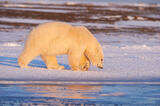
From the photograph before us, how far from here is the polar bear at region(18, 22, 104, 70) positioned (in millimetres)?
9461

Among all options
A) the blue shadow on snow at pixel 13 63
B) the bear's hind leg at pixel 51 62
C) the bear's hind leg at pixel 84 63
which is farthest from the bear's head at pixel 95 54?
the blue shadow on snow at pixel 13 63

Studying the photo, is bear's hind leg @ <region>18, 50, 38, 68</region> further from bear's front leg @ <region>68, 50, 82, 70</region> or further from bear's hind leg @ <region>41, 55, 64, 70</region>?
bear's front leg @ <region>68, 50, 82, 70</region>

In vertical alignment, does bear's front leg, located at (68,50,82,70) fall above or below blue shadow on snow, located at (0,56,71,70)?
below

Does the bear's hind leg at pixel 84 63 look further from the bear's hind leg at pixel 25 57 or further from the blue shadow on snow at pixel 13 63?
the bear's hind leg at pixel 25 57

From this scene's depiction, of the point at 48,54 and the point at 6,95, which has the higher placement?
the point at 48,54

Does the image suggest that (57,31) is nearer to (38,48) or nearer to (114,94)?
(38,48)

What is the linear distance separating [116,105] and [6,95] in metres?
1.81

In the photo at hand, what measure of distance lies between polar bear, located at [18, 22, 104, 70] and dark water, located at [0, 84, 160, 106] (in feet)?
5.01

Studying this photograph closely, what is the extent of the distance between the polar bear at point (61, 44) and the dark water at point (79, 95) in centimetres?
153

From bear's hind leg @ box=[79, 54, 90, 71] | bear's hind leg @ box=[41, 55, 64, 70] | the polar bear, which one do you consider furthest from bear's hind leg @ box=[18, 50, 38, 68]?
bear's hind leg @ box=[79, 54, 90, 71]

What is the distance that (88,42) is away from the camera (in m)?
9.69

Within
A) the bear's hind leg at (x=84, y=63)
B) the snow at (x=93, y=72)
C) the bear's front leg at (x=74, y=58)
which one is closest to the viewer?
the snow at (x=93, y=72)

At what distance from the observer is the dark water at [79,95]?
268 inches

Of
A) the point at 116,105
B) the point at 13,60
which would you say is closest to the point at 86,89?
the point at 116,105
